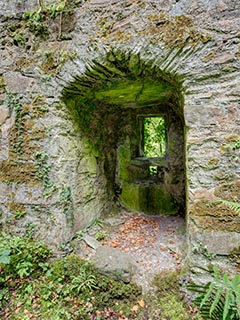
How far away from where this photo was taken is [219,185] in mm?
1725

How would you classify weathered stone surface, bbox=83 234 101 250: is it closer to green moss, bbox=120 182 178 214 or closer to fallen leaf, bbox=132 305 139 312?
fallen leaf, bbox=132 305 139 312

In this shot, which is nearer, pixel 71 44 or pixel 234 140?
pixel 234 140

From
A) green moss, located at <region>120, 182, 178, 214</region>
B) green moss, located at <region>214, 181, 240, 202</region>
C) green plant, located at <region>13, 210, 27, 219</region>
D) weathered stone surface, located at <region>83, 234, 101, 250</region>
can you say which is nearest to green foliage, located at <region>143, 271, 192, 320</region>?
weathered stone surface, located at <region>83, 234, 101, 250</region>

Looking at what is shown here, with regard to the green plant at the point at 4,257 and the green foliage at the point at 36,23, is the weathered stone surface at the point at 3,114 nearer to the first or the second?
the green foliage at the point at 36,23

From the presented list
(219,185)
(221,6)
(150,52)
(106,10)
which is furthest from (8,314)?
(221,6)

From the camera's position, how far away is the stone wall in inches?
66.7

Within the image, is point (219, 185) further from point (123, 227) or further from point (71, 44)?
point (71, 44)

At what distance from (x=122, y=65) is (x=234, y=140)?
1143 millimetres

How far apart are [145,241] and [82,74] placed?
6.37ft

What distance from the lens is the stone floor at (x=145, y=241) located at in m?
2.12

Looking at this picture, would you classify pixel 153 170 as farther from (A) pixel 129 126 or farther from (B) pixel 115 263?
(B) pixel 115 263

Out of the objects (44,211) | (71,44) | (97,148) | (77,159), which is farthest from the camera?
(97,148)

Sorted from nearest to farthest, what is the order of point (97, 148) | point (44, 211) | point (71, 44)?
point (71, 44) < point (44, 211) < point (97, 148)

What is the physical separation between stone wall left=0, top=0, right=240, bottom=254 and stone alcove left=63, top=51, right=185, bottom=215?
152 millimetres
